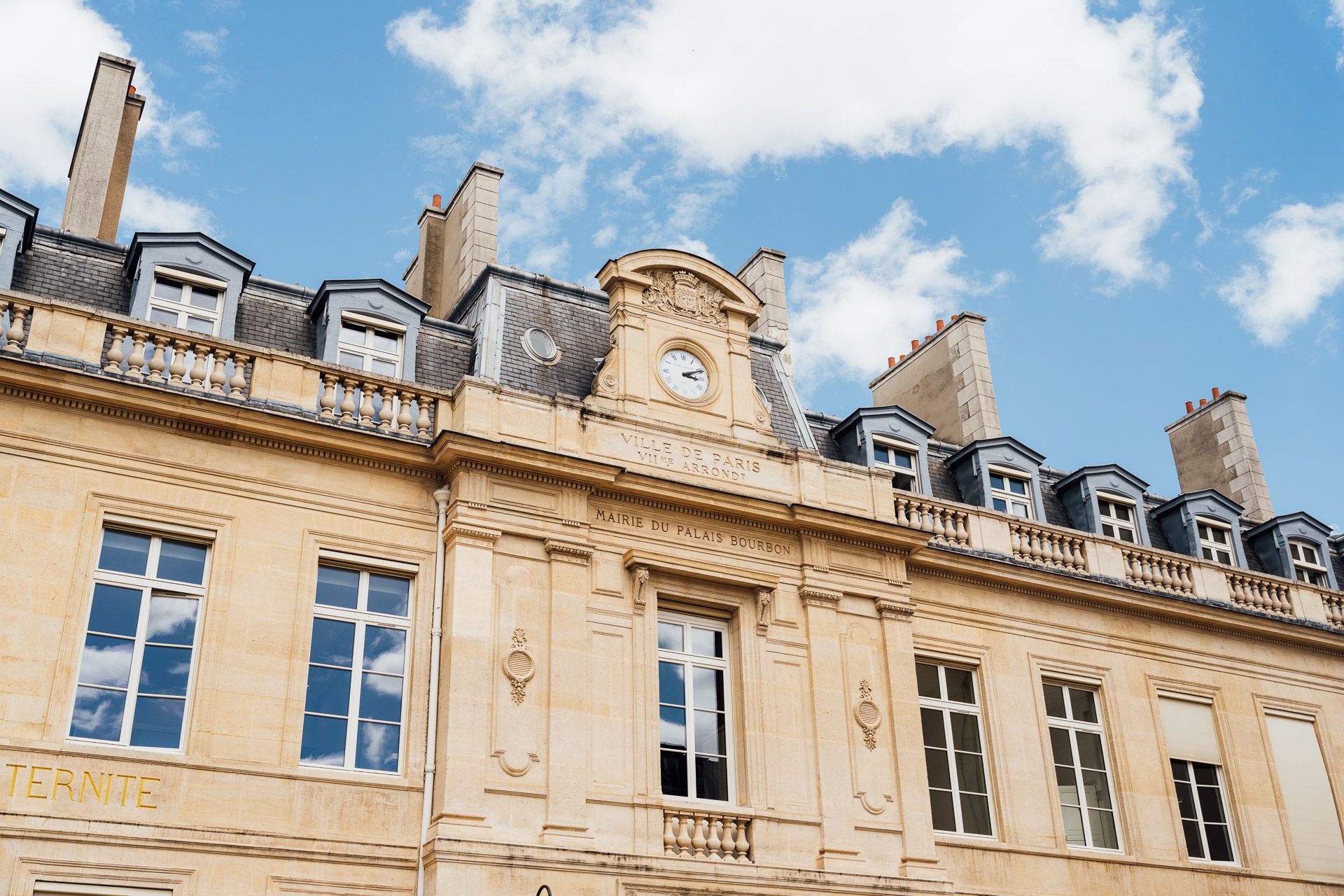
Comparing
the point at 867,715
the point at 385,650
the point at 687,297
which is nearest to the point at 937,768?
A: the point at 867,715

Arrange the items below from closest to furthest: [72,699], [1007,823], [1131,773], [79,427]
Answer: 1. [72,699]
2. [79,427]
3. [1007,823]
4. [1131,773]

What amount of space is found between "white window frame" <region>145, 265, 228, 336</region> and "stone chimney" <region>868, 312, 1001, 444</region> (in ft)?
34.6

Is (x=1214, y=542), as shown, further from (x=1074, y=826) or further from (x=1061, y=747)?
(x=1074, y=826)

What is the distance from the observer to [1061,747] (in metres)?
16.7

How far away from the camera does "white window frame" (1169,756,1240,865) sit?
666 inches

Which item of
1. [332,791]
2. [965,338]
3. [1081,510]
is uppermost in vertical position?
[965,338]

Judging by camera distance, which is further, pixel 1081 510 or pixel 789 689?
pixel 1081 510

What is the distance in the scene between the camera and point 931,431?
18.6 metres

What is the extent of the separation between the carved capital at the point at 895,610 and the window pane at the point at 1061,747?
2.50 metres

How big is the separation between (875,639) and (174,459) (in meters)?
7.58

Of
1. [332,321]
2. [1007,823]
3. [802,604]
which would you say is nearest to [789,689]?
[802,604]

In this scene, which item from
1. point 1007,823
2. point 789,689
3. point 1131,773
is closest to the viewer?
point 789,689

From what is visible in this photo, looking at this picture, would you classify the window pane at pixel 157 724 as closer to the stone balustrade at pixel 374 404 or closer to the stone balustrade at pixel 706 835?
the stone balustrade at pixel 374 404

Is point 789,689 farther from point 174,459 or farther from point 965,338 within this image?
point 965,338
